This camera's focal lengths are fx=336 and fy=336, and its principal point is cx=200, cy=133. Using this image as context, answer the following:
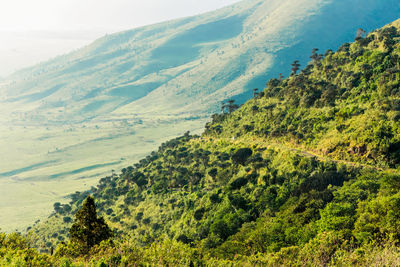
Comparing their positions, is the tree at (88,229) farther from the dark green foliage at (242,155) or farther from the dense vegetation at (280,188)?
the dark green foliage at (242,155)

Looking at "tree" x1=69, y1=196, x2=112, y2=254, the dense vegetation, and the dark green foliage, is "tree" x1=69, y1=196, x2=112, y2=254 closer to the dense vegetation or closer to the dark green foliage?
the dense vegetation

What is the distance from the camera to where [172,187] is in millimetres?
91625

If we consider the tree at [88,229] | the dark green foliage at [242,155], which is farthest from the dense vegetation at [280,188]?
the tree at [88,229]

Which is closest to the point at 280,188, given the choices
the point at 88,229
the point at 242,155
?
the point at 242,155

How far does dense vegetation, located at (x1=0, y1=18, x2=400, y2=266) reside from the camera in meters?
28.1

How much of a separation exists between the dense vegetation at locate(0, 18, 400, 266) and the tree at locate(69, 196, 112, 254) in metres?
1.13

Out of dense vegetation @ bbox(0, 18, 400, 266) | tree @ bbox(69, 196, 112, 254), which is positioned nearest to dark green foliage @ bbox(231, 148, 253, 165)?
dense vegetation @ bbox(0, 18, 400, 266)

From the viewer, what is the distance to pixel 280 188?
56.6 metres

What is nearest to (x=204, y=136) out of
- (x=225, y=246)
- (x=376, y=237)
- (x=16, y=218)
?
(x=225, y=246)

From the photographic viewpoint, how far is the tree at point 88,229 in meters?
37.3

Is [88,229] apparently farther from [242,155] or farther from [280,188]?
[242,155]

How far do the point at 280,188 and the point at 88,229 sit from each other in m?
32.0

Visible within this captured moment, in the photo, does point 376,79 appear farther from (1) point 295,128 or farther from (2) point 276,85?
(2) point 276,85

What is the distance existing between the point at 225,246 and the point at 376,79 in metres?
56.7
